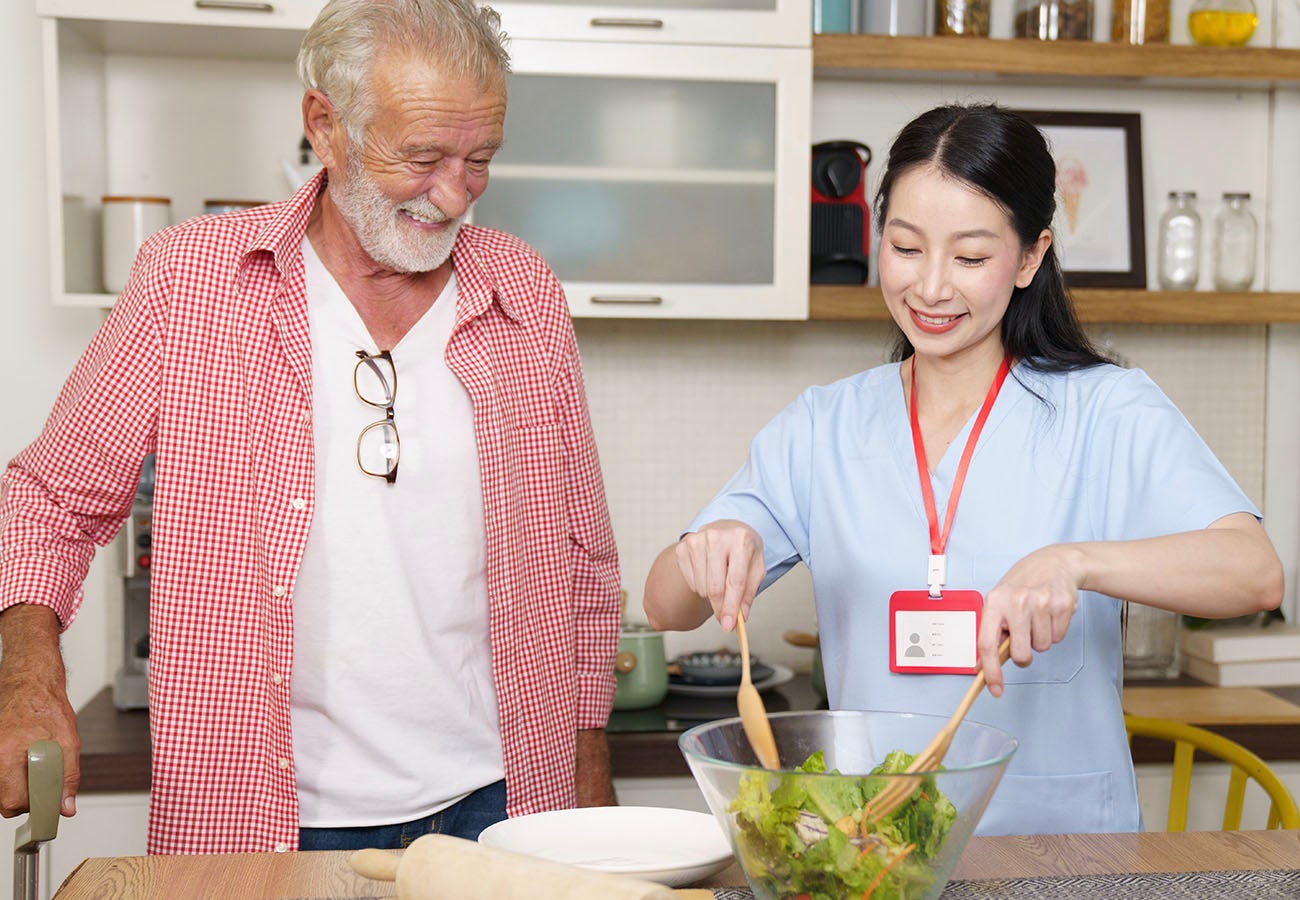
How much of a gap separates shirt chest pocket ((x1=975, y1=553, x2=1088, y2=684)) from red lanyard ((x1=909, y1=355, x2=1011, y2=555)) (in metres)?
0.05

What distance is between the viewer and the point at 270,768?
1489 mm

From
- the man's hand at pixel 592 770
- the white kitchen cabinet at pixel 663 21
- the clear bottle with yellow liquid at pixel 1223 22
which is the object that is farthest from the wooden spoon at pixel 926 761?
the clear bottle with yellow liquid at pixel 1223 22

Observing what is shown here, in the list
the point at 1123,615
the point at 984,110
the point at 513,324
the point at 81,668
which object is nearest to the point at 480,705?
the point at 513,324

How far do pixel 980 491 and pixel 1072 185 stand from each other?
154cm

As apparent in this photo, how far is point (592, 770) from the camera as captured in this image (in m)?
1.76

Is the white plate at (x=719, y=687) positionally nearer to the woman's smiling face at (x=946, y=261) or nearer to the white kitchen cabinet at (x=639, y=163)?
the white kitchen cabinet at (x=639, y=163)

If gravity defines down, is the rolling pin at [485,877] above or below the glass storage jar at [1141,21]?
below

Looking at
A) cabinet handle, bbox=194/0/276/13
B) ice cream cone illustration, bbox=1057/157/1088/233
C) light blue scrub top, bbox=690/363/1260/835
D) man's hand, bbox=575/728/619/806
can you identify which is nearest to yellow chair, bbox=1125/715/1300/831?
light blue scrub top, bbox=690/363/1260/835

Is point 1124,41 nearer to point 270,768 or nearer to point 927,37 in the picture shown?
point 927,37

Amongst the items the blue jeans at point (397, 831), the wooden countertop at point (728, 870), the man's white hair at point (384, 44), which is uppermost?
the man's white hair at point (384, 44)

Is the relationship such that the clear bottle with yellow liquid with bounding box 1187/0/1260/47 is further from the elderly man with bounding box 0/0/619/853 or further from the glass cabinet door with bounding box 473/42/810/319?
the elderly man with bounding box 0/0/619/853

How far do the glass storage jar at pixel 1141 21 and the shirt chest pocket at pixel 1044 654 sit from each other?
157cm

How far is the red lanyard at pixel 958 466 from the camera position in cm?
139

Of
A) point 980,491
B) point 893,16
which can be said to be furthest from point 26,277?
point 980,491
